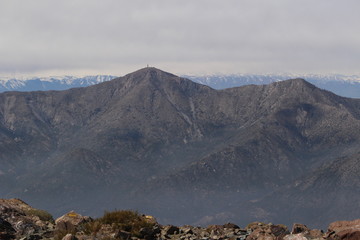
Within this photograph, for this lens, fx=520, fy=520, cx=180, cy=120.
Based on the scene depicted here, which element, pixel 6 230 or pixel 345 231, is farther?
pixel 6 230

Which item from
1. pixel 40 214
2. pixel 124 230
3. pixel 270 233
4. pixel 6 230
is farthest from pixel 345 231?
pixel 40 214

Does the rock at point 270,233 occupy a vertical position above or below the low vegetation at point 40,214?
above

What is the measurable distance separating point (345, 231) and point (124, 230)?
40.2 ft

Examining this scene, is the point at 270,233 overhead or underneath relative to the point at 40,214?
overhead

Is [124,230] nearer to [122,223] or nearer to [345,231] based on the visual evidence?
[122,223]

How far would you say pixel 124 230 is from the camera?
30.2 m

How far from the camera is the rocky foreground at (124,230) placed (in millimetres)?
28625

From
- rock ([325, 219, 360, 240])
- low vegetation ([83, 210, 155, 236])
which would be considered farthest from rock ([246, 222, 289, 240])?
low vegetation ([83, 210, 155, 236])

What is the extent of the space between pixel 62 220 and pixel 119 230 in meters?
5.29

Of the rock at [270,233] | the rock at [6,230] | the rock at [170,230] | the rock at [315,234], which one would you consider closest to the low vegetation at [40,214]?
the rock at [6,230]

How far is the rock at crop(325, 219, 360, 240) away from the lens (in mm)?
26625

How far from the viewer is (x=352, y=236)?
26.6m

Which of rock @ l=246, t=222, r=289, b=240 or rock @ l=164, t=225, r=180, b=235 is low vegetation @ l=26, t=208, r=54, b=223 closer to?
rock @ l=164, t=225, r=180, b=235

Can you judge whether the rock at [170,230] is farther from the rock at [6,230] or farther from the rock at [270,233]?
the rock at [6,230]
